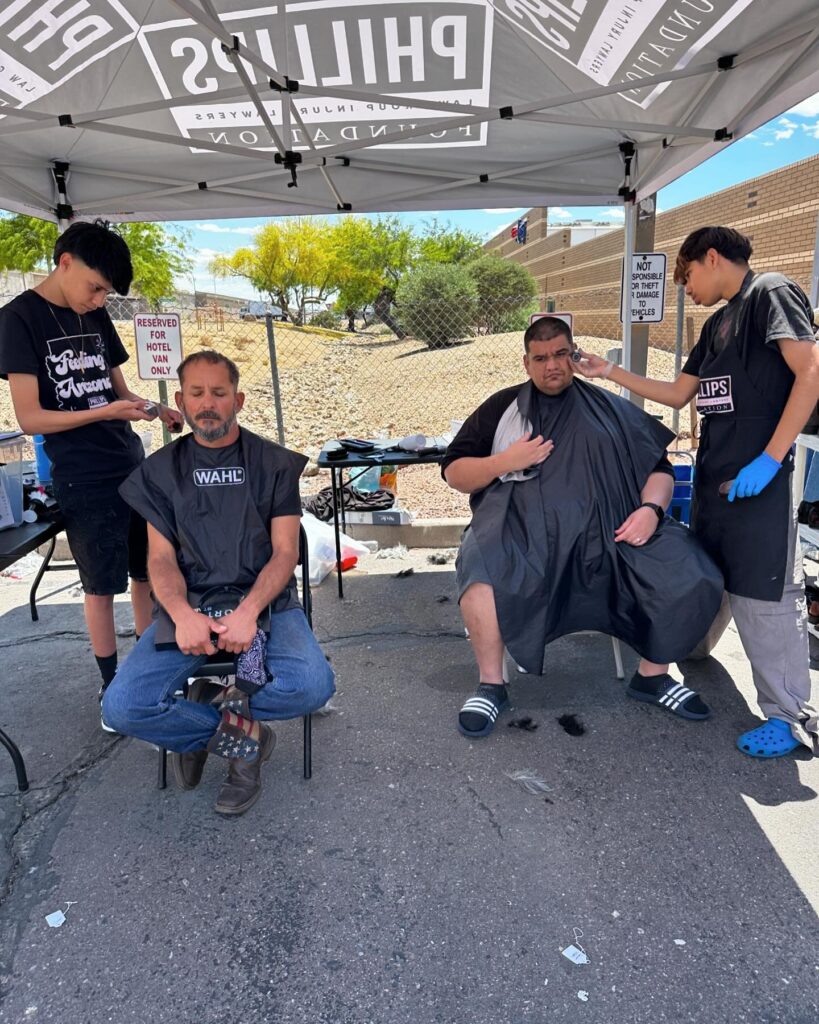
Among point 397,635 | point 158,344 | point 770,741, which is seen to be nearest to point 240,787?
point 397,635

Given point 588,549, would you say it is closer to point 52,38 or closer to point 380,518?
point 380,518

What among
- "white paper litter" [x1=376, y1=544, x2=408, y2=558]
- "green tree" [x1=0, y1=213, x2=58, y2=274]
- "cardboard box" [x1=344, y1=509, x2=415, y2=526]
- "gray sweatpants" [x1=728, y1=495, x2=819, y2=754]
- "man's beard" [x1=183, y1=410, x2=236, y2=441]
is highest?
"green tree" [x1=0, y1=213, x2=58, y2=274]

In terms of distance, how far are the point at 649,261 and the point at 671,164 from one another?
2.29 ft

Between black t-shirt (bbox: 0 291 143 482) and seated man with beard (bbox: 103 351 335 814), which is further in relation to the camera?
black t-shirt (bbox: 0 291 143 482)

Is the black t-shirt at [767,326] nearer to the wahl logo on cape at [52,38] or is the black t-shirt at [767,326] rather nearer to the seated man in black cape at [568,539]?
the seated man in black cape at [568,539]

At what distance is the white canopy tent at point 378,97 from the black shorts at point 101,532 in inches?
69.1

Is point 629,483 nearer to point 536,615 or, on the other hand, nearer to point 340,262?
point 536,615

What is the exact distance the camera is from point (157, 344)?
5141 millimetres

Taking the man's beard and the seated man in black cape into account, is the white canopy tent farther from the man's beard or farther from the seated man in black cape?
the man's beard

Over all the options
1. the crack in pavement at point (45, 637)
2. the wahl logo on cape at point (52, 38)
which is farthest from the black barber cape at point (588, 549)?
the crack in pavement at point (45, 637)

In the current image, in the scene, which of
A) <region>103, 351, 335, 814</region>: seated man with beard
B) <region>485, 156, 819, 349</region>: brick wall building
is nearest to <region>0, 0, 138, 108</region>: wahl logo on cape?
<region>103, 351, 335, 814</region>: seated man with beard

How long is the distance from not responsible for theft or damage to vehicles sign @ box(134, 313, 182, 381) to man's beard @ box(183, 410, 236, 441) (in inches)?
112

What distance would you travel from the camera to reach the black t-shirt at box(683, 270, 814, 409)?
7.50ft

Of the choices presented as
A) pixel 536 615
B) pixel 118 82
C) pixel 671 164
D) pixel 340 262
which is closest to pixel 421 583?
pixel 536 615
